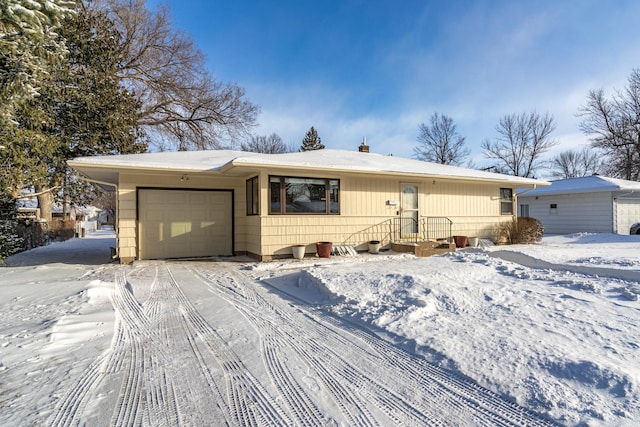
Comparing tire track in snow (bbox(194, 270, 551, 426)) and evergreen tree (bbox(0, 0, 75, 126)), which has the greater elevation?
evergreen tree (bbox(0, 0, 75, 126))

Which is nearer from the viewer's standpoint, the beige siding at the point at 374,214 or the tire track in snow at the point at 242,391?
the tire track in snow at the point at 242,391

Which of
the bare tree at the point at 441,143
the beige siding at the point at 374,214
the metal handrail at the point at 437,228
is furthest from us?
the bare tree at the point at 441,143

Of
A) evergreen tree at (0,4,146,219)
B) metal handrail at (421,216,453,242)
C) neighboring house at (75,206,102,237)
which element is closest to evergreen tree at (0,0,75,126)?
evergreen tree at (0,4,146,219)

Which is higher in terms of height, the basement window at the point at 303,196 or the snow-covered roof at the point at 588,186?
the snow-covered roof at the point at 588,186

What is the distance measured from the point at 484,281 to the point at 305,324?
3.31 meters

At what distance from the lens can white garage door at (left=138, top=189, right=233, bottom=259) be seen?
30.1 feet

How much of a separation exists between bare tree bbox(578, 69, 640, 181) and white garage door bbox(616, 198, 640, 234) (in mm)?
10658

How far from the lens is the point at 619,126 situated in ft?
81.3

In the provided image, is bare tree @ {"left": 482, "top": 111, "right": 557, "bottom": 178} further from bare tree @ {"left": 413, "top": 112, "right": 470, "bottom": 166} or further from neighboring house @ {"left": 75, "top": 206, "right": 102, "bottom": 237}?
neighboring house @ {"left": 75, "top": 206, "right": 102, "bottom": 237}

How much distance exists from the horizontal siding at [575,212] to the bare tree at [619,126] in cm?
1214

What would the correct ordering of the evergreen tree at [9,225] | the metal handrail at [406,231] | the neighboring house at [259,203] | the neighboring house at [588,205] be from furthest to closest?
1. the neighboring house at [588,205]
2. the metal handrail at [406,231]
3. the evergreen tree at [9,225]
4. the neighboring house at [259,203]

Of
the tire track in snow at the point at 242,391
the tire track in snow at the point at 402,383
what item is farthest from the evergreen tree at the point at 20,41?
the tire track in snow at the point at 402,383

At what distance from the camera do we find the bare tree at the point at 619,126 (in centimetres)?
2403

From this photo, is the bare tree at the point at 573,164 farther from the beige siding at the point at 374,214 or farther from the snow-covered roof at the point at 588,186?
the beige siding at the point at 374,214
